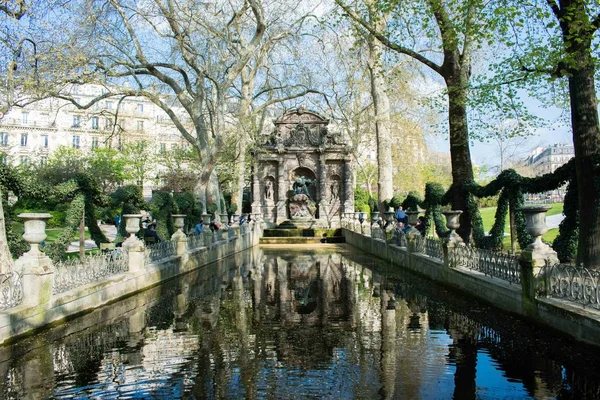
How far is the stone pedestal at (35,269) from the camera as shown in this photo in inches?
328

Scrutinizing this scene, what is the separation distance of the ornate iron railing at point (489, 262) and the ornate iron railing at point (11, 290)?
796cm

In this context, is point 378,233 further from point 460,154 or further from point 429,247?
point 429,247

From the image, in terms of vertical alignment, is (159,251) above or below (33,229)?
below

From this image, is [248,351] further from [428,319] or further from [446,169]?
[446,169]

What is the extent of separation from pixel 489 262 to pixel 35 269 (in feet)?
26.2

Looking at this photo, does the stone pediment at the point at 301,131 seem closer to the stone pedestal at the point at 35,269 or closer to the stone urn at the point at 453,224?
the stone urn at the point at 453,224

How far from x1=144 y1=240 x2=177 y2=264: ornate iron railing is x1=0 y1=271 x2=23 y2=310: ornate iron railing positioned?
15.9 ft

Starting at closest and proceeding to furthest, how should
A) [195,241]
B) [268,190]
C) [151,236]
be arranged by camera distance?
[151,236] < [195,241] < [268,190]

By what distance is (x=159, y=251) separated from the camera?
14.4 m

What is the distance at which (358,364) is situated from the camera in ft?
21.6

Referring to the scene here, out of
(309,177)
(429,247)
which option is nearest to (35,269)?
(429,247)

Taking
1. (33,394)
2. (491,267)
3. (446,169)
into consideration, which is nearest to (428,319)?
(491,267)

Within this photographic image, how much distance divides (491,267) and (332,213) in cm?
2956

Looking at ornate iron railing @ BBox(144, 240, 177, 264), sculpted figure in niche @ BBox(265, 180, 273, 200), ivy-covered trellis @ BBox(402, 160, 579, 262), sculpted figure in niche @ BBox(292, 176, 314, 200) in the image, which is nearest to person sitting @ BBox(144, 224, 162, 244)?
ornate iron railing @ BBox(144, 240, 177, 264)
